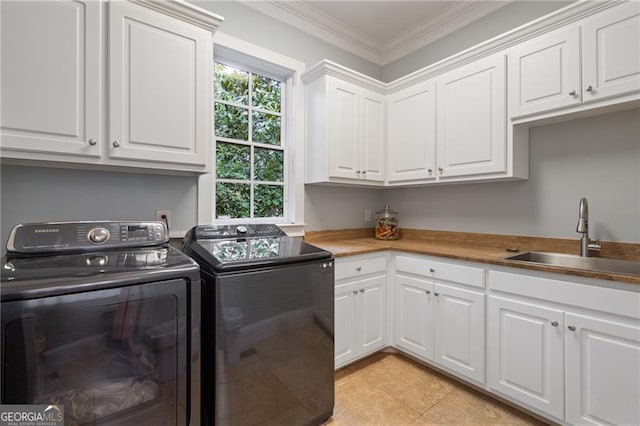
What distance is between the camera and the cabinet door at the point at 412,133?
2387 mm

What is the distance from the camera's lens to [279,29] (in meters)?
2.37

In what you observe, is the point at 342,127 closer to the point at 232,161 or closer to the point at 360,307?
the point at 232,161

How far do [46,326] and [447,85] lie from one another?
8.64ft

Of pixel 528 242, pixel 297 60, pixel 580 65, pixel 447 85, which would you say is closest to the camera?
pixel 580 65

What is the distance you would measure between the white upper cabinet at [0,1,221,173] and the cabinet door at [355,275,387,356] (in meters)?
1.39

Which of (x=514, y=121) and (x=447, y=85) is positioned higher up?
(x=447, y=85)

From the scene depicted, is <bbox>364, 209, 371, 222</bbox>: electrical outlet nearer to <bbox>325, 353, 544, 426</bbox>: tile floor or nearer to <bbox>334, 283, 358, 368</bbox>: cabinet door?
<bbox>334, 283, 358, 368</bbox>: cabinet door

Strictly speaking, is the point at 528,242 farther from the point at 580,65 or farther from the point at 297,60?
the point at 297,60

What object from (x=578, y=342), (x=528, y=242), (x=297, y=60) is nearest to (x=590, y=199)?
(x=528, y=242)

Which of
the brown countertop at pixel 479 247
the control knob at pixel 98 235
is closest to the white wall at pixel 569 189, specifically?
the brown countertop at pixel 479 247

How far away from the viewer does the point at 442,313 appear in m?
2.00

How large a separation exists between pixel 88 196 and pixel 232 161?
92cm

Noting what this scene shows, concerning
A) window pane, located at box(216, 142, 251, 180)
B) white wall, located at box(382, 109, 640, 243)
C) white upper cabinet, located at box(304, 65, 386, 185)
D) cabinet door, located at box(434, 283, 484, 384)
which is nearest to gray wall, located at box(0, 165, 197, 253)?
window pane, located at box(216, 142, 251, 180)

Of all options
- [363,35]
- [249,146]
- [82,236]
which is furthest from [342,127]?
[82,236]
